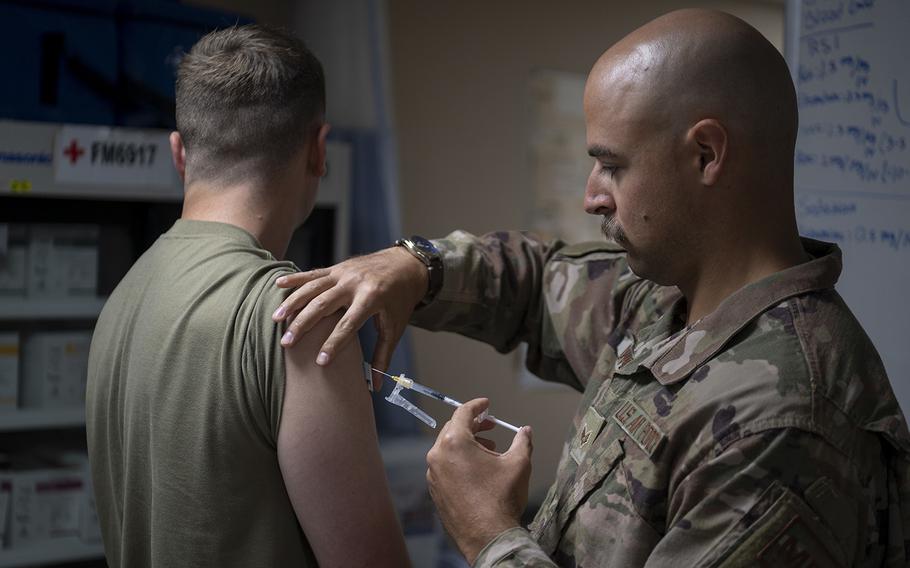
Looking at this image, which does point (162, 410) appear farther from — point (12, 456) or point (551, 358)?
point (12, 456)

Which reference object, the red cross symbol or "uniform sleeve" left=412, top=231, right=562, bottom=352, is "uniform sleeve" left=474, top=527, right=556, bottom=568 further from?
the red cross symbol

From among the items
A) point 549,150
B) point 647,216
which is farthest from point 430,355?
point 647,216

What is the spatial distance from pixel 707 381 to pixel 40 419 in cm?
214

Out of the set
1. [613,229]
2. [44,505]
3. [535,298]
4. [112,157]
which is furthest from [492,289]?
→ [44,505]

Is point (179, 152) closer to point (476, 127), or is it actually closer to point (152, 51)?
point (152, 51)

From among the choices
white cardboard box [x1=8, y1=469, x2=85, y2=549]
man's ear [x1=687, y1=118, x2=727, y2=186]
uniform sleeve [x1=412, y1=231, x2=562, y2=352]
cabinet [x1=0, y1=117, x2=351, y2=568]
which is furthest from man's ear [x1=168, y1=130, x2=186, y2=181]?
white cardboard box [x1=8, y1=469, x2=85, y2=549]

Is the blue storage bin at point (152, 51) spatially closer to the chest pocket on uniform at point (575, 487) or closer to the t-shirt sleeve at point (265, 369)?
the t-shirt sleeve at point (265, 369)

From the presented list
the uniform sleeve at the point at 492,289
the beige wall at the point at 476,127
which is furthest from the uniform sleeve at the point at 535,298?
the beige wall at the point at 476,127

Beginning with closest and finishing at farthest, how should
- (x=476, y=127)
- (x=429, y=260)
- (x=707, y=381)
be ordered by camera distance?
(x=707, y=381) < (x=429, y=260) < (x=476, y=127)

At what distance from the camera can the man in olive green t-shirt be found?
1228 millimetres

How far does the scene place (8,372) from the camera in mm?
2625

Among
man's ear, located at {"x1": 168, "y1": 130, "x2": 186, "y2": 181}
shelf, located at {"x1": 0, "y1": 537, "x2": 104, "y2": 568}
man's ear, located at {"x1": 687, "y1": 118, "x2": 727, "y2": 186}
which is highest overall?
man's ear, located at {"x1": 687, "y1": 118, "x2": 727, "y2": 186}

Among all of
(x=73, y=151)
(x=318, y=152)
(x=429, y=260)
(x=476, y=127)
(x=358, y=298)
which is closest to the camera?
(x=358, y=298)

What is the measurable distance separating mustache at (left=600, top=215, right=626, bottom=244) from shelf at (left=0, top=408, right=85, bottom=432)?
1.99 meters
